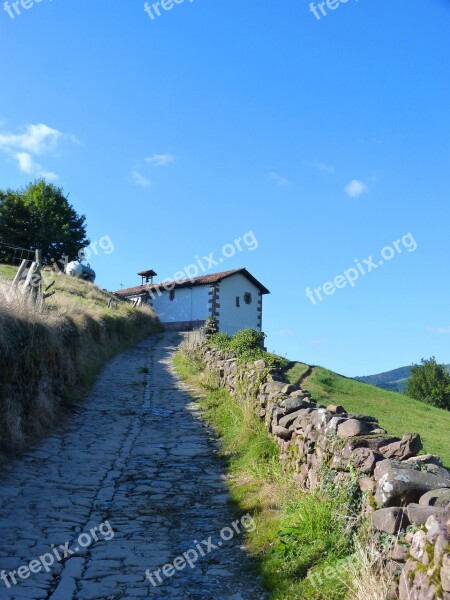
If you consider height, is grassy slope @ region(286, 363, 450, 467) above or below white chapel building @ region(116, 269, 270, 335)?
below

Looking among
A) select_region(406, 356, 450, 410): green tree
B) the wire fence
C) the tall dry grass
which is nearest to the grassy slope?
the tall dry grass

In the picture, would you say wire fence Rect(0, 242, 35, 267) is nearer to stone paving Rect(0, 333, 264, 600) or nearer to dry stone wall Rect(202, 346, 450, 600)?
stone paving Rect(0, 333, 264, 600)

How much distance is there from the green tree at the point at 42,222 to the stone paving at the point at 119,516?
36.6 m

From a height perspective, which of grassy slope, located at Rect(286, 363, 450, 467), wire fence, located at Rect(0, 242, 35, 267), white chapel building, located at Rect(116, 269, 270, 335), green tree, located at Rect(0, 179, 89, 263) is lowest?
grassy slope, located at Rect(286, 363, 450, 467)

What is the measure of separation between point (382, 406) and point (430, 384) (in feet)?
134

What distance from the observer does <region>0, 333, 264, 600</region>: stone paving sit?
5.00m

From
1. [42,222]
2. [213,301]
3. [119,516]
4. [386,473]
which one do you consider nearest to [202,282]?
[213,301]

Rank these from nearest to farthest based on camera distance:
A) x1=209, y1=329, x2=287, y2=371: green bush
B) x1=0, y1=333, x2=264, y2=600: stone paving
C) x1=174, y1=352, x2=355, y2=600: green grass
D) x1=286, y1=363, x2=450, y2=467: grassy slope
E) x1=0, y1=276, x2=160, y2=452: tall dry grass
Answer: x1=174, y1=352, x2=355, y2=600: green grass → x1=0, y1=333, x2=264, y2=600: stone paving → x1=0, y1=276, x2=160, y2=452: tall dry grass → x1=209, y1=329, x2=287, y2=371: green bush → x1=286, y1=363, x2=450, y2=467: grassy slope

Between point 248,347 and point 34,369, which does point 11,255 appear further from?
point 34,369

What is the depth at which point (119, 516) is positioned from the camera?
668 centimetres

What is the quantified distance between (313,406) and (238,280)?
3642 cm

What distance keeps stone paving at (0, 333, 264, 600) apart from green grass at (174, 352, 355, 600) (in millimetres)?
204

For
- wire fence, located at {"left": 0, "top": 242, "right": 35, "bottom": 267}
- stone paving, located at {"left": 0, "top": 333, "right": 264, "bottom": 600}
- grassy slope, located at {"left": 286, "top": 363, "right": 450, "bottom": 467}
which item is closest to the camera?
stone paving, located at {"left": 0, "top": 333, "right": 264, "bottom": 600}

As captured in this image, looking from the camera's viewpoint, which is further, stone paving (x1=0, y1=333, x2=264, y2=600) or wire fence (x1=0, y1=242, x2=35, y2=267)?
wire fence (x1=0, y1=242, x2=35, y2=267)
